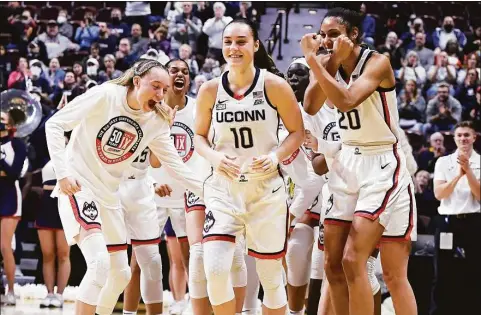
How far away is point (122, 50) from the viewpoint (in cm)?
1543

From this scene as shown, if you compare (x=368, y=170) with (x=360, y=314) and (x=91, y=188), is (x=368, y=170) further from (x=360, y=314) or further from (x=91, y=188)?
(x=91, y=188)

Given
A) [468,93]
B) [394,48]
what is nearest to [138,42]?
[394,48]

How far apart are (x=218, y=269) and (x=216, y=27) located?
34.9ft

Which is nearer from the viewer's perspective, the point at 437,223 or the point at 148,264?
the point at 148,264

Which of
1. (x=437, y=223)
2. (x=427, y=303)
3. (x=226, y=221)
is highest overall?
(x=226, y=221)

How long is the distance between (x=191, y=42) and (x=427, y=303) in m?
7.88

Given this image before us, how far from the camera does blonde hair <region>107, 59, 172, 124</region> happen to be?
5.98 m

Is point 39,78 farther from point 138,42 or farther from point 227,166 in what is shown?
point 227,166

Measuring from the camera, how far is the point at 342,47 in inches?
206

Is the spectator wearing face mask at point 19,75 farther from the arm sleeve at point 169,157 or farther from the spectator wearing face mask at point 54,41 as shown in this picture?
the arm sleeve at point 169,157

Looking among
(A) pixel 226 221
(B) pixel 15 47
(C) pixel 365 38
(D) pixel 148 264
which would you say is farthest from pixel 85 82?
(A) pixel 226 221

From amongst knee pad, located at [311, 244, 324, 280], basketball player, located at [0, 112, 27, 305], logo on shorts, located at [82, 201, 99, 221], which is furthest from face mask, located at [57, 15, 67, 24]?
logo on shorts, located at [82, 201, 99, 221]

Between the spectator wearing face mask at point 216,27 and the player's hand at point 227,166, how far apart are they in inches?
398

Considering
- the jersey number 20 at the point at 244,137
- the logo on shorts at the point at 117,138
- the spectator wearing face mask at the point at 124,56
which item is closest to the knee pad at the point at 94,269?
Result: the logo on shorts at the point at 117,138
